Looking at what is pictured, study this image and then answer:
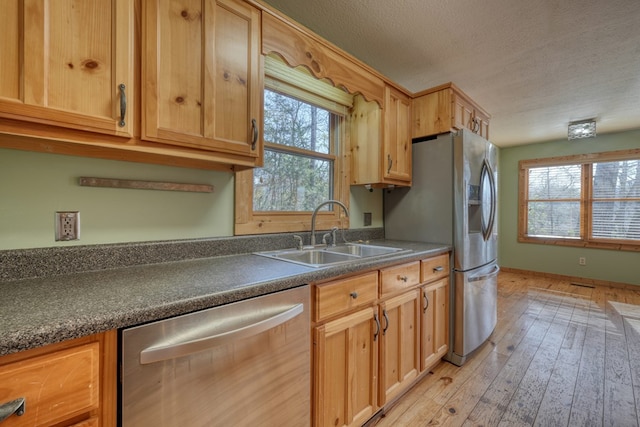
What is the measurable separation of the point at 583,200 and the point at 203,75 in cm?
568

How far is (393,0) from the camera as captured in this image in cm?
161

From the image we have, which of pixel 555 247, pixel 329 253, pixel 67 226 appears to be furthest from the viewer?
pixel 555 247

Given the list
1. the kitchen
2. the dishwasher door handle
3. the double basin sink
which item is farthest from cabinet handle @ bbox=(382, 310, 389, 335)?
the kitchen

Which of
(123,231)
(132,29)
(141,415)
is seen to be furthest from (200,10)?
(141,415)

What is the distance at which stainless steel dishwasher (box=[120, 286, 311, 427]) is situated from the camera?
2.55ft

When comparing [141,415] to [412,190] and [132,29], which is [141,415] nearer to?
[132,29]

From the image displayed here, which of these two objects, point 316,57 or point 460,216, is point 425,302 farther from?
point 316,57

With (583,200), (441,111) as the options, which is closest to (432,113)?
(441,111)

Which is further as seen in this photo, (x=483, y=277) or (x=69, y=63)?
(x=483, y=277)

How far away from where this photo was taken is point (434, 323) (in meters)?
2.02

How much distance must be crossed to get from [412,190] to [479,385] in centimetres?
148

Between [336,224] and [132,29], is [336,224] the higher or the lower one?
the lower one

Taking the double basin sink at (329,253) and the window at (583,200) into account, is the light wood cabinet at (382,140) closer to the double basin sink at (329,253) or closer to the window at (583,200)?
the double basin sink at (329,253)

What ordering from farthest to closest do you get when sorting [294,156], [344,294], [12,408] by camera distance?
[294,156] → [344,294] → [12,408]
